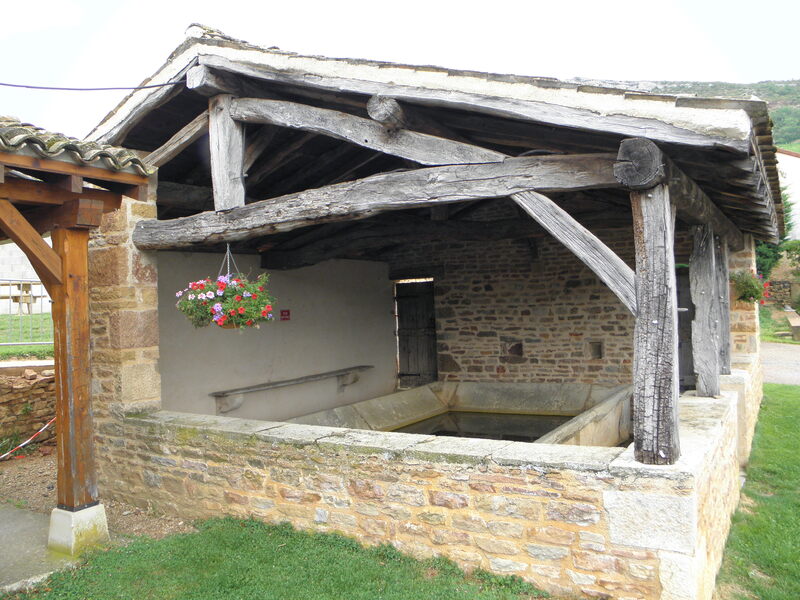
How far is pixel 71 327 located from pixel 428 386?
17.1 feet

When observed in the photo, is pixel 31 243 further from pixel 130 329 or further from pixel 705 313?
pixel 705 313

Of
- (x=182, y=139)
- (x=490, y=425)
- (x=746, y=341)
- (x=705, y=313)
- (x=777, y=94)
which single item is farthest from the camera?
(x=777, y=94)

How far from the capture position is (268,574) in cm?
322

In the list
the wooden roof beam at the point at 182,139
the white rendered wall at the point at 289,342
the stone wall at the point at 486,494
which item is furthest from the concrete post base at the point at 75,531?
the wooden roof beam at the point at 182,139

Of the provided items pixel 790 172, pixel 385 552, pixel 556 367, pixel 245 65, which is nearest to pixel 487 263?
pixel 556 367

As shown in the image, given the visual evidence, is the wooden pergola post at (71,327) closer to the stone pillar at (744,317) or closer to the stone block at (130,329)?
the stone block at (130,329)

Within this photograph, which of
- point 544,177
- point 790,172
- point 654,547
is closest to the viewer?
point 654,547

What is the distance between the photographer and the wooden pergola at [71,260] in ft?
11.6

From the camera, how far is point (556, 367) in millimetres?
8172

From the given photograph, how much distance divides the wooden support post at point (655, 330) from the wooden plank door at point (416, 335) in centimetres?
630

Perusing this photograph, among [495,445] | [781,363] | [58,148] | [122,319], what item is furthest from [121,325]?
[781,363]

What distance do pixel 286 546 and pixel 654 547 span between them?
192cm

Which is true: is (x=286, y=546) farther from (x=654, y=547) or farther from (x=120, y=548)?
(x=654, y=547)

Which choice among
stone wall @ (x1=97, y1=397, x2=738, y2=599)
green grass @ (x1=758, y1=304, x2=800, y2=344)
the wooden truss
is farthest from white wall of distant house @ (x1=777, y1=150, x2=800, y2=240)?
stone wall @ (x1=97, y1=397, x2=738, y2=599)
